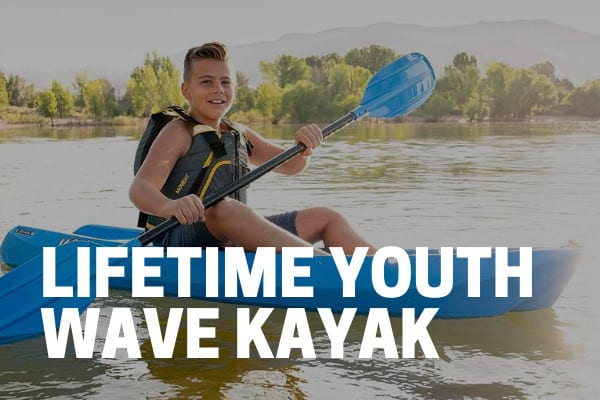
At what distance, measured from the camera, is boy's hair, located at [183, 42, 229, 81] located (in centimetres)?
366

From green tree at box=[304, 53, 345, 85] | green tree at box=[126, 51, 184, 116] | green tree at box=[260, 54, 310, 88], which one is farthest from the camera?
green tree at box=[304, 53, 345, 85]

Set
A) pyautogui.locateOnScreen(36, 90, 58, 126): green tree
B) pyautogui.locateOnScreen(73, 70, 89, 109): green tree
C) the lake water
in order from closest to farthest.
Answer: the lake water
pyautogui.locateOnScreen(36, 90, 58, 126): green tree
pyautogui.locateOnScreen(73, 70, 89, 109): green tree

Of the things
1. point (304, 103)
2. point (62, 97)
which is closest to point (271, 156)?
point (62, 97)

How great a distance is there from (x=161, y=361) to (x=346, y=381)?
72 cm

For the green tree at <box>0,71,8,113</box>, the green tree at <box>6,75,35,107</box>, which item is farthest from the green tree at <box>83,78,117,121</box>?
the green tree at <box>6,75,35,107</box>

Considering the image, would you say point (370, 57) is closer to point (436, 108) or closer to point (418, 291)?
point (436, 108)

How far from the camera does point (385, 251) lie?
3523 millimetres

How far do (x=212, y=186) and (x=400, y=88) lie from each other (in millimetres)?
1271

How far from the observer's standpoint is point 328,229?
12.5 ft

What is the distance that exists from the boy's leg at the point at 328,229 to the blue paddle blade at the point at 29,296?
971 millimetres

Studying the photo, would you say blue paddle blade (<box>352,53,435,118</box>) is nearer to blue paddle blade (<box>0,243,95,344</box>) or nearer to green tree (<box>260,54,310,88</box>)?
blue paddle blade (<box>0,243,95,344</box>)

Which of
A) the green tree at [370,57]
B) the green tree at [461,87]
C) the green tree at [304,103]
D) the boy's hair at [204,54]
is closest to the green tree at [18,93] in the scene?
the green tree at [304,103]

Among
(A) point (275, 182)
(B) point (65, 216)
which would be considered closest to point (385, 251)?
(B) point (65, 216)

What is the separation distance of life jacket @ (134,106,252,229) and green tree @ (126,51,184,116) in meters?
54.3
